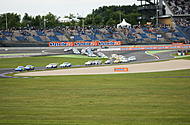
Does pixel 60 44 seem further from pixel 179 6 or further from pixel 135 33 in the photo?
pixel 179 6

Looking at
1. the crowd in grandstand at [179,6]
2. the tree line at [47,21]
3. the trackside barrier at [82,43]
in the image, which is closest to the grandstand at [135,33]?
the crowd in grandstand at [179,6]

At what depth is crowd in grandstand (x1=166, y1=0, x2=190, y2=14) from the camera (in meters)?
124

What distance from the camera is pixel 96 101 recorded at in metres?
28.5

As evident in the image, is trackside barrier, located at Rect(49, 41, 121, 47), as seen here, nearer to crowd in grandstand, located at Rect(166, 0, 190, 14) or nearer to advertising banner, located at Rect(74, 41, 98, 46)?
advertising banner, located at Rect(74, 41, 98, 46)

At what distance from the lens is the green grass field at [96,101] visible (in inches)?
887

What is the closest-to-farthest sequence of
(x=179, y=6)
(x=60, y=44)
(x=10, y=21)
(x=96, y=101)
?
(x=96, y=101)
(x=60, y=44)
(x=179, y=6)
(x=10, y=21)

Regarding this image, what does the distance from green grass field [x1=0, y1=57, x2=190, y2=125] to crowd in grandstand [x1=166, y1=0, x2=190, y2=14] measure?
86.1 m

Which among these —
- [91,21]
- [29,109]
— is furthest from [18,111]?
[91,21]

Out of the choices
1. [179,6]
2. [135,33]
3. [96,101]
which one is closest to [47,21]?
[135,33]

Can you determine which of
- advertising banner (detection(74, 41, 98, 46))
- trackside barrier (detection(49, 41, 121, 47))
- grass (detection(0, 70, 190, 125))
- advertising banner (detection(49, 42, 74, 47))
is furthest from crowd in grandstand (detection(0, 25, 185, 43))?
grass (detection(0, 70, 190, 125))

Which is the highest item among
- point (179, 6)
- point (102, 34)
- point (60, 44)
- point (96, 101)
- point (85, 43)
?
point (179, 6)

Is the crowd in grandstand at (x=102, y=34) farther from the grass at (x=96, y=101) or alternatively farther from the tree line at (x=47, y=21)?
the grass at (x=96, y=101)

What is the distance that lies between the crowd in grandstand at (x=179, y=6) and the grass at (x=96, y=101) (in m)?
87.1

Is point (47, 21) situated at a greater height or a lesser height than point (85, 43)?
greater
